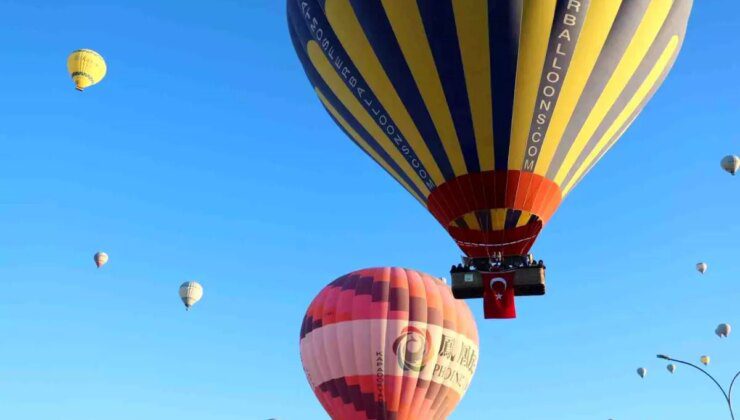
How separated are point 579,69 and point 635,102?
9.23ft

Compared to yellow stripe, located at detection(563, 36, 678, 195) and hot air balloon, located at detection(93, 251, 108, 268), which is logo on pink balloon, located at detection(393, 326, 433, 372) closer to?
yellow stripe, located at detection(563, 36, 678, 195)

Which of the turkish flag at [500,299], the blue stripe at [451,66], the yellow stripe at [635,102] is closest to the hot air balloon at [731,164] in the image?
the yellow stripe at [635,102]

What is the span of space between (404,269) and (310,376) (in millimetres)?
5832

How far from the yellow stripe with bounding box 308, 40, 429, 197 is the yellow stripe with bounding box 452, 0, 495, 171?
189 centimetres

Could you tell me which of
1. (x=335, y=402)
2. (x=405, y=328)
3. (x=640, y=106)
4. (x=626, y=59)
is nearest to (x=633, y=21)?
(x=626, y=59)

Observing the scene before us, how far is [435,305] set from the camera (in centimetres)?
3244

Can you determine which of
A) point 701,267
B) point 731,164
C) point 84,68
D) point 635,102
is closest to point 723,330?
point 701,267

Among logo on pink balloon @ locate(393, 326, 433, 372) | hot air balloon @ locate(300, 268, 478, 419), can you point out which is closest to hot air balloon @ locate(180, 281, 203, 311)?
hot air balloon @ locate(300, 268, 478, 419)

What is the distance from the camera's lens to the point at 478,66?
1627 cm

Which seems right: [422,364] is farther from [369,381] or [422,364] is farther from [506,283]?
[506,283]

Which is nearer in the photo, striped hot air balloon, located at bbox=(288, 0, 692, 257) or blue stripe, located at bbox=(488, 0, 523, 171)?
blue stripe, located at bbox=(488, 0, 523, 171)

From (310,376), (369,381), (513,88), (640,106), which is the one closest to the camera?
(513,88)

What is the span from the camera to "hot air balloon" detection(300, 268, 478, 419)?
3078 cm

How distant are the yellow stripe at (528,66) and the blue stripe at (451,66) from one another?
2.84 ft
